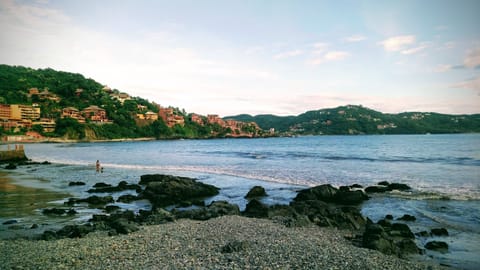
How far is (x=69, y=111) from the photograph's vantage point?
142875 millimetres

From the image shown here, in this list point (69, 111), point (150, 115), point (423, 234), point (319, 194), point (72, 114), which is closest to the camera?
point (423, 234)

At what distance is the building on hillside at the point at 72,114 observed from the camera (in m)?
141

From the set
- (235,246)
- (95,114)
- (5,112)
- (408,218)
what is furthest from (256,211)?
(95,114)

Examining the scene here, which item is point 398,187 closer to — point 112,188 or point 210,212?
point 210,212

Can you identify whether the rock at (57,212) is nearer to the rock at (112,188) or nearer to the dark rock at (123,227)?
the dark rock at (123,227)

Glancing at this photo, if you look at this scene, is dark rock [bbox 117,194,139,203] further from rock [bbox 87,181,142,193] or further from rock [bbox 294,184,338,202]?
rock [bbox 294,184,338,202]

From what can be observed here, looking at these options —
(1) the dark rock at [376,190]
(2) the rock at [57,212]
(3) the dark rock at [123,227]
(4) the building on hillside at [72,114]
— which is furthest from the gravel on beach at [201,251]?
(4) the building on hillside at [72,114]

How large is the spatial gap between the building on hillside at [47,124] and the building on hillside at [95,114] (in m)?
17.7

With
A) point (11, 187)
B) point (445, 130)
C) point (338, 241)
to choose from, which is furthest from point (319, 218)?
point (445, 130)

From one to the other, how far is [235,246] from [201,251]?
1.10 metres

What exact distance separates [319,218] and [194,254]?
24.8 ft

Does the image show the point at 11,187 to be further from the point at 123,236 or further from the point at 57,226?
the point at 123,236

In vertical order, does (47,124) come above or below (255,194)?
above

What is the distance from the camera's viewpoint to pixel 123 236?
39.6 feet
